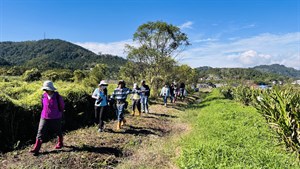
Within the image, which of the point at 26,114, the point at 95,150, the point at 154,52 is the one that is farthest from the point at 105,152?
the point at 154,52

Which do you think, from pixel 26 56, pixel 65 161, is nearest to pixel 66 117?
pixel 65 161

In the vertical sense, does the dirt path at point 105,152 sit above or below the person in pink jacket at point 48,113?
below

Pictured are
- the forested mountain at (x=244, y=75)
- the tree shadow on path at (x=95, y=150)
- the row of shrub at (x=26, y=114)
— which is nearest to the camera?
the tree shadow on path at (x=95, y=150)

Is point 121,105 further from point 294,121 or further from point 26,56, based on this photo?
point 26,56

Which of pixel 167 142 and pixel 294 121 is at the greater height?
pixel 294 121

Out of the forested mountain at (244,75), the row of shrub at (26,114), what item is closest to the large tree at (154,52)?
the row of shrub at (26,114)

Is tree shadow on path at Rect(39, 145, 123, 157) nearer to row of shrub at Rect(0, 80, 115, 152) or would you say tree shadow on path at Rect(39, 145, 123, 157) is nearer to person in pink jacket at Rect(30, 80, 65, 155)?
person in pink jacket at Rect(30, 80, 65, 155)

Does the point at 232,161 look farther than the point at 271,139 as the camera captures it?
No

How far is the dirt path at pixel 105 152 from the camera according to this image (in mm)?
6160

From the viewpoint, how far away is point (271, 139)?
8.60 meters

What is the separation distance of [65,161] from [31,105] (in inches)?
113

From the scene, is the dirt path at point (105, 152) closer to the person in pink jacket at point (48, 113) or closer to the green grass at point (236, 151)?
the person in pink jacket at point (48, 113)

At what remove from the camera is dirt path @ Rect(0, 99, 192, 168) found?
6.16 m

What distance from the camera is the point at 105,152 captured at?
23.4 feet
